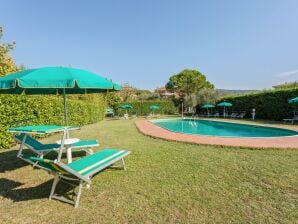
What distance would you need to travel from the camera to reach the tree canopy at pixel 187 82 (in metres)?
45.1

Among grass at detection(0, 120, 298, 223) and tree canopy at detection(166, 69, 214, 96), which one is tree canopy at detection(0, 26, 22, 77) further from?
tree canopy at detection(166, 69, 214, 96)

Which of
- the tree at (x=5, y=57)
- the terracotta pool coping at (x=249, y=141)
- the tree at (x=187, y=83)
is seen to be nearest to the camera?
the terracotta pool coping at (x=249, y=141)

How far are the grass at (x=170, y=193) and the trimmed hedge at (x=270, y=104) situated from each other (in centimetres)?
1680

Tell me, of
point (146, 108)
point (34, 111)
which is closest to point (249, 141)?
point (34, 111)

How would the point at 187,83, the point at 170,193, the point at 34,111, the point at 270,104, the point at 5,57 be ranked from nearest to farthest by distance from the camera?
the point at 170,193 < the point at 34,111 < the point at 5,57 < the point at 270,104 < the point at 187,83

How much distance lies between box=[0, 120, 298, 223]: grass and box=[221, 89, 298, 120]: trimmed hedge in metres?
16.8

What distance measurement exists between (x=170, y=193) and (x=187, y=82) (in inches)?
1798

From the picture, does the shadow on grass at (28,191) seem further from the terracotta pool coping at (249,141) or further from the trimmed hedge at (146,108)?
the trimmed hedge at (146,108)

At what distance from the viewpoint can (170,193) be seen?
3709 millimetres

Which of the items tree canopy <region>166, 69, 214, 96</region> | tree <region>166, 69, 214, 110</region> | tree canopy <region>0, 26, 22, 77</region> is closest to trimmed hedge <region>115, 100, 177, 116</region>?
tree <region>166, 69, 214, 110</region>

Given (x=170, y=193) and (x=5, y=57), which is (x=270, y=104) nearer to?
(x=170, y=193)

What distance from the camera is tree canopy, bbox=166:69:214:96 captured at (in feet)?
148

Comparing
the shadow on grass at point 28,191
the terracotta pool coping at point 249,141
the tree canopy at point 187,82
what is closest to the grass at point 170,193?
the shadow on grass at point 28,191

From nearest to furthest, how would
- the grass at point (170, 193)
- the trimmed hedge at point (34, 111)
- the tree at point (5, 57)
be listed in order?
1. the grass at point (170, 193)
2. the trimmed hedge at point (34, 111)
3. the tree at point (5, 57)
